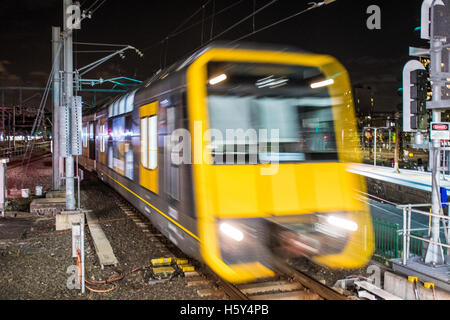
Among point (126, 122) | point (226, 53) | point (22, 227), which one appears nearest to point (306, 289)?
point (226, 53)

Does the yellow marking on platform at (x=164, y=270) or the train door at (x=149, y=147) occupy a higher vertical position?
the train door at (x=149, y=147)

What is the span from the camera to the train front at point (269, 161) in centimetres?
620

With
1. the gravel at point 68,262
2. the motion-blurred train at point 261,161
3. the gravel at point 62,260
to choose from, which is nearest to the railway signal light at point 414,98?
the motion-blurred train at point 261,161

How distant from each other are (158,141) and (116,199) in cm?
751

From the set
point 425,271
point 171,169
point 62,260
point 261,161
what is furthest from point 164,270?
point 425,271

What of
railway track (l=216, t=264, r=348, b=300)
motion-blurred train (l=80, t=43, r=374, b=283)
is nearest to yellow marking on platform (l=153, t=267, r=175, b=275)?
motion-blurred train (l=80, t=43, r=374, b=283)

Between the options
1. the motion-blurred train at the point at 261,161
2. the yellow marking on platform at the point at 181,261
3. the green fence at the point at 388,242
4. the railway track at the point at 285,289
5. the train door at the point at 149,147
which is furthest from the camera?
the green fence at the point at 388,242

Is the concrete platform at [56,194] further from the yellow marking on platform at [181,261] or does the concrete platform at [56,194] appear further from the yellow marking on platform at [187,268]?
the yellow marking on platform at [187,268]

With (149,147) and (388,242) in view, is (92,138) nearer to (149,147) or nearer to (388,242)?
(149,147)

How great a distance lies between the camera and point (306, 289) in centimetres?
623

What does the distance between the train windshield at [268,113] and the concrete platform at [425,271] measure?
2148mm

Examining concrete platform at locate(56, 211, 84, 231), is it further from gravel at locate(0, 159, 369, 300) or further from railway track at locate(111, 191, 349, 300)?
railway track at locate(111, 191, 349, 300)

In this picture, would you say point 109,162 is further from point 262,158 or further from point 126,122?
point 262,158

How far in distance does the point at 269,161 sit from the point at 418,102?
→ 284cm
